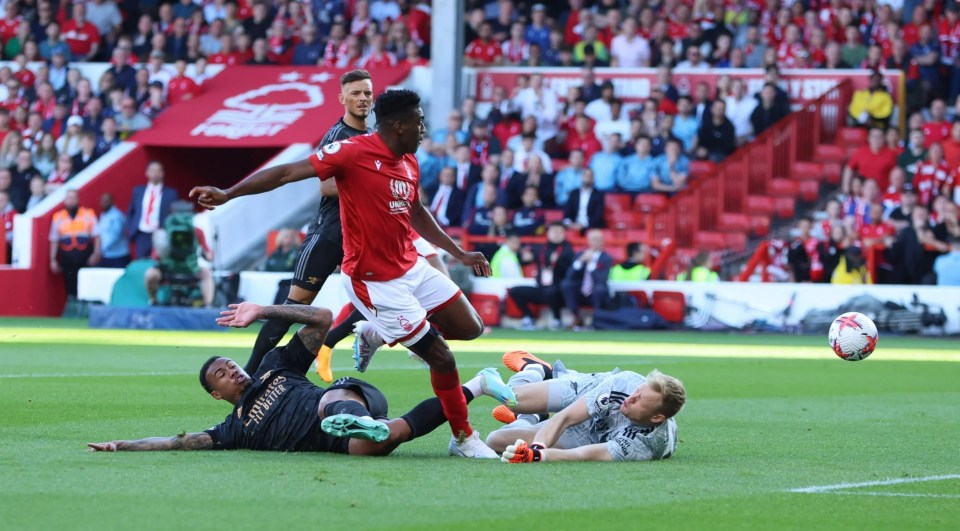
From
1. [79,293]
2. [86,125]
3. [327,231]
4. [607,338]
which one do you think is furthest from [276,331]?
[86,125]

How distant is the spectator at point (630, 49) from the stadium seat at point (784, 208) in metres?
4.12

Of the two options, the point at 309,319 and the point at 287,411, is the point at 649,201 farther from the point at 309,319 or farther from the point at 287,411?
the point at 287,411

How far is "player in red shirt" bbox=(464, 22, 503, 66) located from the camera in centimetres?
2973

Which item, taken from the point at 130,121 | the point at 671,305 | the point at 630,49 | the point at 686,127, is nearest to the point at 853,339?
the point at 671,305

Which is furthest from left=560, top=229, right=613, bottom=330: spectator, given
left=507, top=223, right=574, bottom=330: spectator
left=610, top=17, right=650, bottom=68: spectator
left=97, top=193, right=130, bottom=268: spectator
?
left=97, top=193, right=130, bottom=268: spectator

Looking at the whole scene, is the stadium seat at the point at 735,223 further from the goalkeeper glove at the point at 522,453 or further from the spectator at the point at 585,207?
the goalkeeper glove at the point at 522,453

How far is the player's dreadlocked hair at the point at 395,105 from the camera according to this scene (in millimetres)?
8508

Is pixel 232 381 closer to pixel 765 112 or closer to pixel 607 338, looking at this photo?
pixel 607 338

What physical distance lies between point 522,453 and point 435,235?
5.65ft

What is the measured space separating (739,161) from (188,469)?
19169mm

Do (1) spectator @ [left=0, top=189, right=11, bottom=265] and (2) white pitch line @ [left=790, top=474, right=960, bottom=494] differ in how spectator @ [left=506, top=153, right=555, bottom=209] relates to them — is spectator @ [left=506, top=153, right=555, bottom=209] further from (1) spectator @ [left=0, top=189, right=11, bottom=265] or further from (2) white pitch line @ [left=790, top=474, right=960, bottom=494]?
(2) white pitch line @ [left=790, top=474, right=960, bottom=494]

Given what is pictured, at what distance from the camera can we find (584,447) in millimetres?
8555

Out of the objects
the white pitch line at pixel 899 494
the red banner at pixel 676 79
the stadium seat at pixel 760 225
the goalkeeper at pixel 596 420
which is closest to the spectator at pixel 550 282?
the stadium seat at pixel 760 225

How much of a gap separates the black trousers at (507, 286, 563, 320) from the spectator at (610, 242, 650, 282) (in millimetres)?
937
